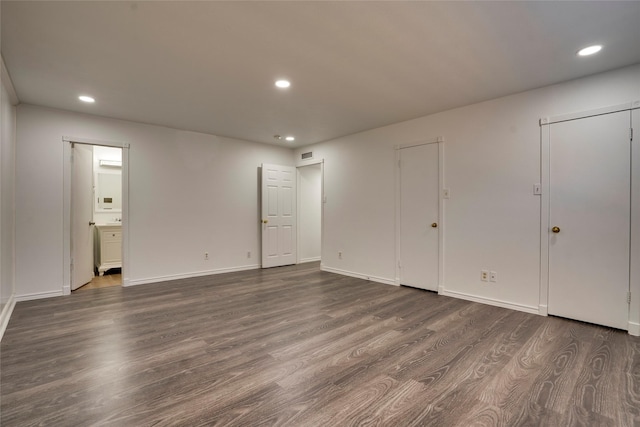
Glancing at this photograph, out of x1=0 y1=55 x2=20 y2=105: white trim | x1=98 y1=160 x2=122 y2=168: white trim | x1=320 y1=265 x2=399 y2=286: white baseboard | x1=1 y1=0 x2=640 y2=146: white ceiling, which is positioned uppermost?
x1=1 y1=0 x2=640 y2=146: white ceiling

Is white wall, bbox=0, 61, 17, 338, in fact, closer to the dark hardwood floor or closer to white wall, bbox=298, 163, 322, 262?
the dark hardwood floor

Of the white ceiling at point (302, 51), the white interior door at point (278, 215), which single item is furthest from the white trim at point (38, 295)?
the white interior door at point (278, 215)

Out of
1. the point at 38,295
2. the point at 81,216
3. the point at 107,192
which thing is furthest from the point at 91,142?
the point at 38,295

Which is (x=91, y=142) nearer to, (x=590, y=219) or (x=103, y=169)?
(x=103, y=169)

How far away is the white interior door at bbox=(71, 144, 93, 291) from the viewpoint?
4.07m

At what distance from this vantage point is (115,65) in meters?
2.69

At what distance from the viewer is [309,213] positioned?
6.55 meters

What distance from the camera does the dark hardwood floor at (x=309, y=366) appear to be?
5.34ft

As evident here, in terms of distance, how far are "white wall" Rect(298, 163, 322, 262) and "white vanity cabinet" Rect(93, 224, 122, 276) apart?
A: 11.2 ft

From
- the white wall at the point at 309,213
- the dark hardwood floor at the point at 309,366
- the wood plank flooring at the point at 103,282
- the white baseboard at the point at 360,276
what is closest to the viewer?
the dark hardwood floor at the point at 309,366

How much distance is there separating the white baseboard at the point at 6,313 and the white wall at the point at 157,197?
0.28 meters

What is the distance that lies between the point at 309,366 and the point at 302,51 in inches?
98.4

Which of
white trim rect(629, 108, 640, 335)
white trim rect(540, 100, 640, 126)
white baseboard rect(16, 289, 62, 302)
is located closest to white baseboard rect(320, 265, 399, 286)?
white trim rect(629, 108, 640, 335)

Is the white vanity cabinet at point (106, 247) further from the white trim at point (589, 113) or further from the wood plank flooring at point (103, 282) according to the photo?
the white trim at point (589, 113)
